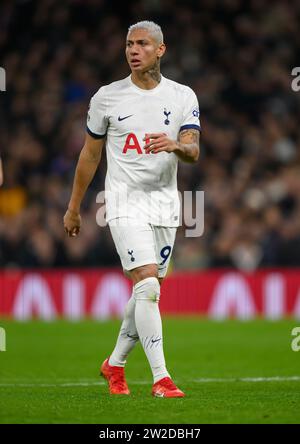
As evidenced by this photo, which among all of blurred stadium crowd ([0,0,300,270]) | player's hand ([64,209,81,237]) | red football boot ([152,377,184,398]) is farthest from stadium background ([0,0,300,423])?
red football boot ([152,377,184,398])

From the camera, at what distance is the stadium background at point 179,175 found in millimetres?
Result: 17734

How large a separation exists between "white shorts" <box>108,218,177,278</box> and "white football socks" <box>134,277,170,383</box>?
16cm

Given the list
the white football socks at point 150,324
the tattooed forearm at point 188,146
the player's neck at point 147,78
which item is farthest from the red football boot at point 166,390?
the player's neck at point 147,78

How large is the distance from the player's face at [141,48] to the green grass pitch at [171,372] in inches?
91.4

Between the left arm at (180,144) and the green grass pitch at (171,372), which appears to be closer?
the green grass pitch at (171,372)

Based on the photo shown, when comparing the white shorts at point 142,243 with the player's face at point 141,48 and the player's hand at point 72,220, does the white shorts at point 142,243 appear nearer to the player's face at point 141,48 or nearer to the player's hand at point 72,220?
the player's hand at point 72,220

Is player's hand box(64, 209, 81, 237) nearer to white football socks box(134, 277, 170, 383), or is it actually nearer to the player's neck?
white football socks box(134, 277, 170, 383)

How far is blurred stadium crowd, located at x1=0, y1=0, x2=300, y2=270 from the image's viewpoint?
61.1 feet

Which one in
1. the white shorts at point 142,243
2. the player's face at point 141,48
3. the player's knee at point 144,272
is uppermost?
the player's face at point 141,48

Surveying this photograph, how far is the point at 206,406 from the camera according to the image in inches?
271

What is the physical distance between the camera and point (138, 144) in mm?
7719

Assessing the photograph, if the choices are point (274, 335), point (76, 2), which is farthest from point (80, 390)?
point (76, 2)

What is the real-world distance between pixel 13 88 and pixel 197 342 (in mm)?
9486

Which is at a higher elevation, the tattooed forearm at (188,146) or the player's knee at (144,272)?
the tattooed forearm at (188,146)
